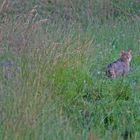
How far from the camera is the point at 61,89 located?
6168mm

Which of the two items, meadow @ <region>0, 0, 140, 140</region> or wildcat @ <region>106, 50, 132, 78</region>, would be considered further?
wildcat @ <region>106, 50, 132, 78</region>

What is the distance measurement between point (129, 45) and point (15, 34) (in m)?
2.30

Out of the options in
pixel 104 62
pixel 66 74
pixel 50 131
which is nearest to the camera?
pixel 50 131

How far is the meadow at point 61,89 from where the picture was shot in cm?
489

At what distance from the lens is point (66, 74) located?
648 centimetres

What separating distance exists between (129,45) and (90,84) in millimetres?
2886

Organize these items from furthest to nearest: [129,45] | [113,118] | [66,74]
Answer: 1. [129,45]
2. [66,74]
3. [113,118]

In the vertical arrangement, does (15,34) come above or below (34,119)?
above

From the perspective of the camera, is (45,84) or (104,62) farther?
(104,62)

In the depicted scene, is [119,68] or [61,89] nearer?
[61,89]

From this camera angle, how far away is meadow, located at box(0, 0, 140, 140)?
4891 millimetres

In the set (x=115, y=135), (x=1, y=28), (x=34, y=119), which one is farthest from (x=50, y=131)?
(x=1, y=28)

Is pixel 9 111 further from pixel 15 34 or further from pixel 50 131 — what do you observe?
pixel 15 34

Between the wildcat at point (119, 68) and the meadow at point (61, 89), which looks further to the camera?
the wildcat at point (119, 68)
